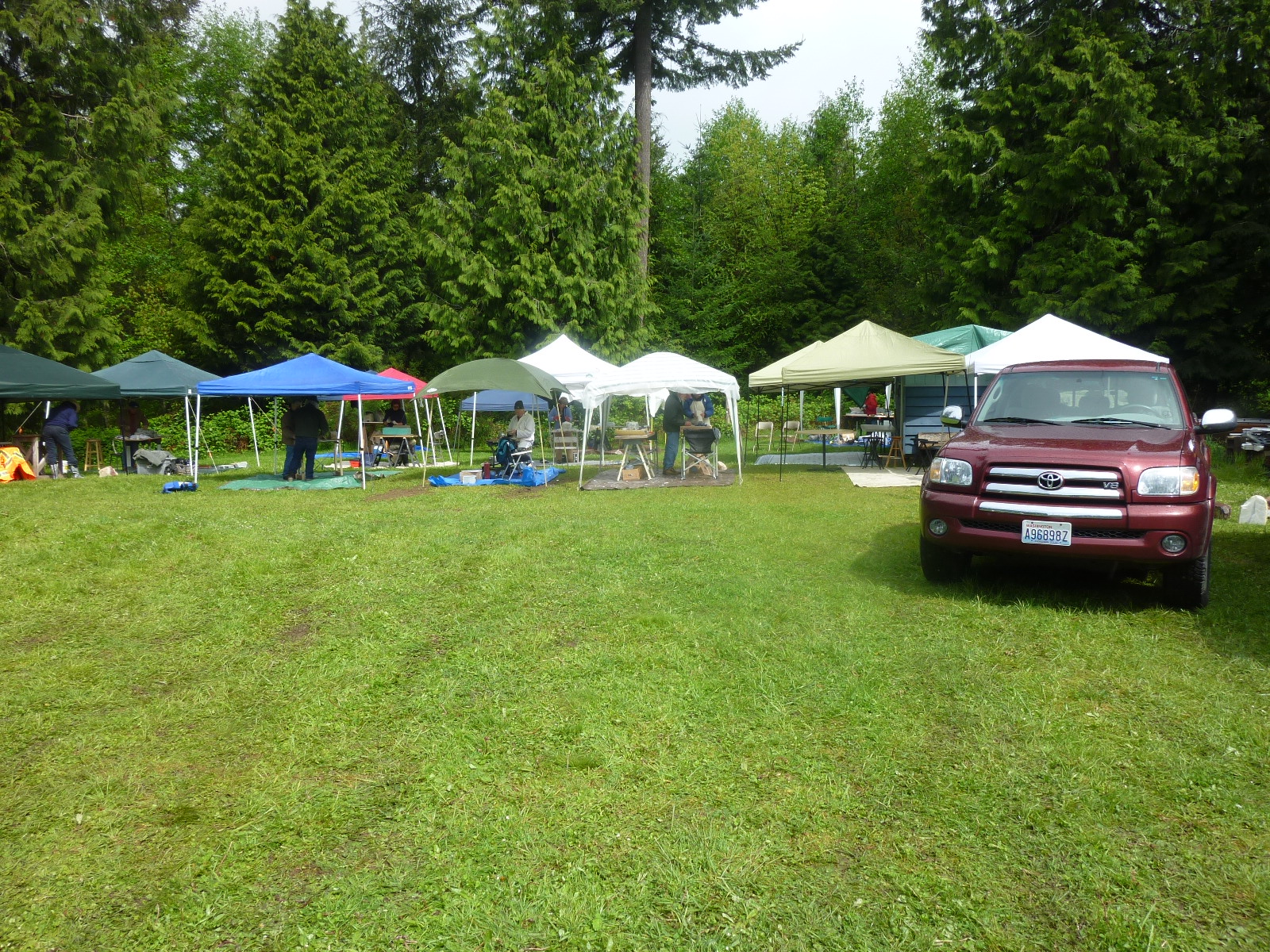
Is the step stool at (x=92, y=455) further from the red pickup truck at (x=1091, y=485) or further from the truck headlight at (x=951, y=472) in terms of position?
the red pickup truck at (x=1091, y=485)

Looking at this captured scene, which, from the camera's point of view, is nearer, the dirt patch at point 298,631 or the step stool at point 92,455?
the dirt patch at point 298,631

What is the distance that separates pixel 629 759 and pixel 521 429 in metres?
13.8

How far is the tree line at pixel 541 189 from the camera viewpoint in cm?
2270

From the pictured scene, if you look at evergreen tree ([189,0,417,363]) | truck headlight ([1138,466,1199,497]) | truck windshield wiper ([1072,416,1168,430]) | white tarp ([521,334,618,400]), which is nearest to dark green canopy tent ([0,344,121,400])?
white tarp ([521,334,618,400])

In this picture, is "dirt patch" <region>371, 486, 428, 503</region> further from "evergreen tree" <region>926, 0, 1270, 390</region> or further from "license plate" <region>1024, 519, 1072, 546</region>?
"evergreen tree" <region>926, 0, 1270, 390</region>

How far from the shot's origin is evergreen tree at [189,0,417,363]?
96.7 feet

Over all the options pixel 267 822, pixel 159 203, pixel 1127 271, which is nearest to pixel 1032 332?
pixel 1127 271

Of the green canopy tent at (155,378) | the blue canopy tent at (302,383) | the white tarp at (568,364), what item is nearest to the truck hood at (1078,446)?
the blue canopy tent at (302,383)

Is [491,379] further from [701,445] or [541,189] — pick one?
[541,189]

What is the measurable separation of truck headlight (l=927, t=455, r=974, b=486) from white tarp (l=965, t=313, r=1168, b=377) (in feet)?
27.7

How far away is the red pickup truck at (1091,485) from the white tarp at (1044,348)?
24.7 ft

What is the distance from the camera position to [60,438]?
17781 millimetres

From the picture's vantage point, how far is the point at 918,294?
29703mm

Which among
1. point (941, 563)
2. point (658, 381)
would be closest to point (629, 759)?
point (941, 563)
